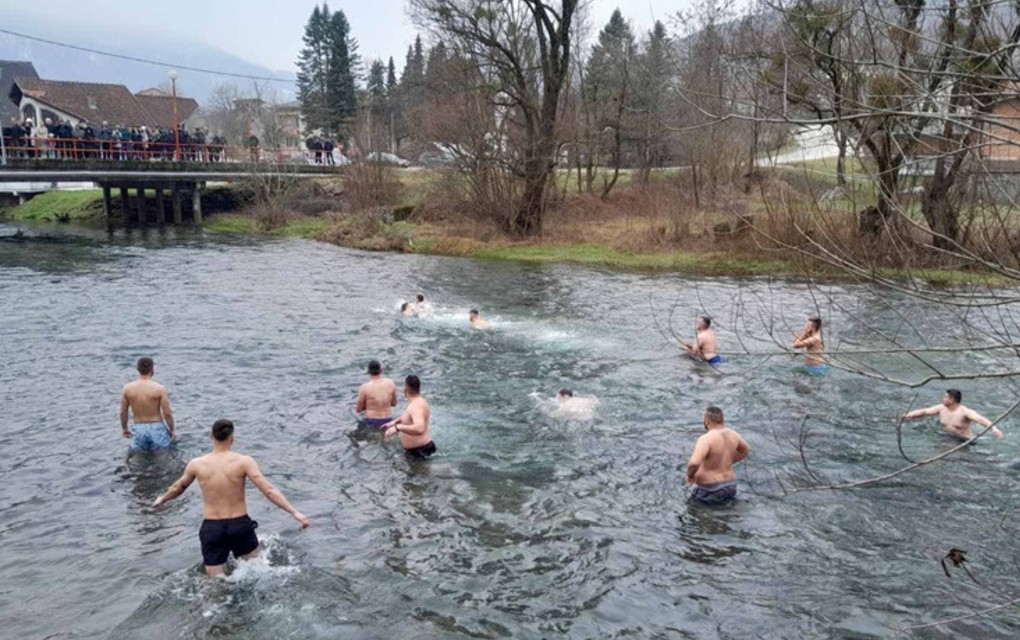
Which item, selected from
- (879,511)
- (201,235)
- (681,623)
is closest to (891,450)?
(879,511)

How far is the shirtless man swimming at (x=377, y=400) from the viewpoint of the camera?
1438 centimetres

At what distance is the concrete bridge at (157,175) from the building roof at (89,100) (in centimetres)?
2845

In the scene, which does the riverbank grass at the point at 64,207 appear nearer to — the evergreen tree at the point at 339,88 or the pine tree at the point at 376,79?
the evergreen tree at the point at 339,88

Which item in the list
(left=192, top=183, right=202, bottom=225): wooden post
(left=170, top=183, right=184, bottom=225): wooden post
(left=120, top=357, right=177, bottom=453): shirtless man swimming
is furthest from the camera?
(left=192, top=183, right=202, bottom=225): wooden post

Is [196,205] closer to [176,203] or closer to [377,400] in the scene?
[176,203]

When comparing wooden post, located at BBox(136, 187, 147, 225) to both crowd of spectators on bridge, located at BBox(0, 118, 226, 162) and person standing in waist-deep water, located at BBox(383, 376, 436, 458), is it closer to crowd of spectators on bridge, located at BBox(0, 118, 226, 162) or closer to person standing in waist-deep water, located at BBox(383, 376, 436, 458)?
crowd of spectators on bridge, located at BBox(0, 118, 226, 162)

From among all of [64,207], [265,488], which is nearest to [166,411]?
[265,488]

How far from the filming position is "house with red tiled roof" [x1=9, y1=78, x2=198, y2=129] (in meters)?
77.7

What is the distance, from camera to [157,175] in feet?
164

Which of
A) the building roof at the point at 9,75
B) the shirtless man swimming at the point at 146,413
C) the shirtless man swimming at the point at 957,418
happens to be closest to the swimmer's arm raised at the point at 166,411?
the shirtless man swimming at the point at 146,413

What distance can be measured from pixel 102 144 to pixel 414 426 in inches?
1855

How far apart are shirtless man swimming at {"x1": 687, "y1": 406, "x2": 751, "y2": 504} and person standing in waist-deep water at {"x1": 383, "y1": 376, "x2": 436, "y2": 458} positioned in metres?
4.35

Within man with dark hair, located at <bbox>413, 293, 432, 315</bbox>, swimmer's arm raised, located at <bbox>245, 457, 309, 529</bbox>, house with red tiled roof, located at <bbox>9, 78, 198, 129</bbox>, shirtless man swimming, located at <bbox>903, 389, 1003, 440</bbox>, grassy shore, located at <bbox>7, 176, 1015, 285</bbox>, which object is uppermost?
house with red tiled roof, located at <bbox>9, 78, 198, 129</bbox>

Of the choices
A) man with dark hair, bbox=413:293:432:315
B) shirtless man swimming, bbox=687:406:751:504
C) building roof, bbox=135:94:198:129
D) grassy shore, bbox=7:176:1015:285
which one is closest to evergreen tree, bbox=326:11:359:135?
building roof, bbox=135:94:198:129
